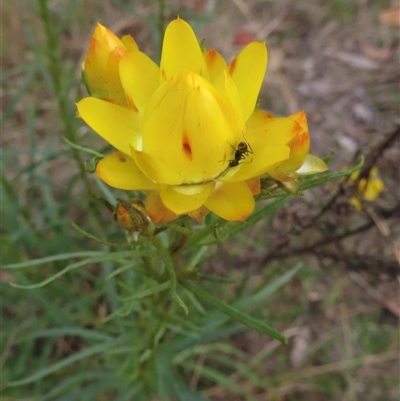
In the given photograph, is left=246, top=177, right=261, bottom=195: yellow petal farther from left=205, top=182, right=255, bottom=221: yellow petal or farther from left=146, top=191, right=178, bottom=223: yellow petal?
left=146, top=191, right=178, bottom=223: yellow petal

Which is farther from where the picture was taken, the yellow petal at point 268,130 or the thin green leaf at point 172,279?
the thin green leaf at point 172,279

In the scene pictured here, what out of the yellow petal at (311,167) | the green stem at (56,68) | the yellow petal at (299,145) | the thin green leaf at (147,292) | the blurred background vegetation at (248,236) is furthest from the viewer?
the blurred background vegetation at (248,236)

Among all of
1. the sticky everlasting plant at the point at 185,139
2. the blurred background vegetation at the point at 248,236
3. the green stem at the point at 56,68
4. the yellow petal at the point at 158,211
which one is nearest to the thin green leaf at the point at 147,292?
the sticky everlasting plant at the point at 185,139

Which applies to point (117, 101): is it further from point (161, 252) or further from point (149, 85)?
point (161, 252)

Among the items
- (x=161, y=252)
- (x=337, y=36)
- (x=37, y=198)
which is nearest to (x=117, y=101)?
(x=161, y=252)

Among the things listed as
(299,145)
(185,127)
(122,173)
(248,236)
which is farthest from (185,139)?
(248,236)

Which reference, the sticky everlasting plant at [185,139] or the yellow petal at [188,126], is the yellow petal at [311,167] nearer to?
the sticky everlasting plant at [185,139]
